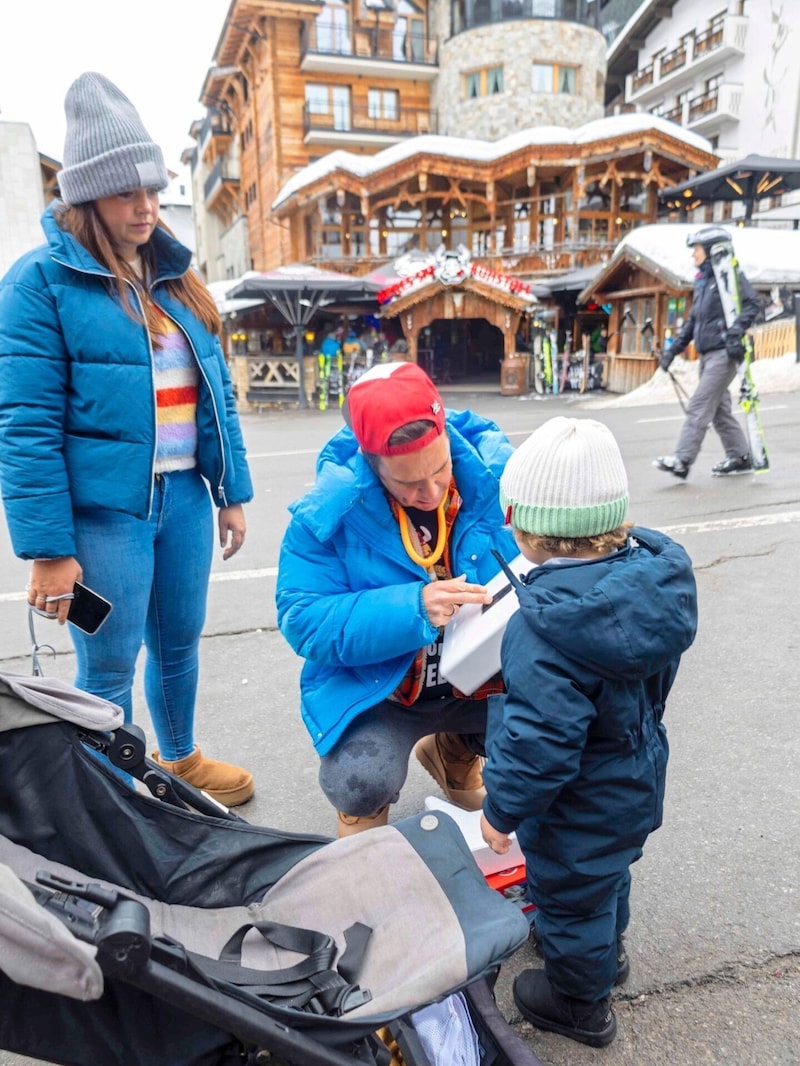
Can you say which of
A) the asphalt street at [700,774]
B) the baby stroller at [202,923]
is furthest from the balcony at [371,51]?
the baby stroller at [202,923]

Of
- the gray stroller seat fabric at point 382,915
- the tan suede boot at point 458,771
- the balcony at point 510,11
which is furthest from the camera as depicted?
the balcony at point 510,11

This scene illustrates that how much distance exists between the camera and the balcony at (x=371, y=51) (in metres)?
28.8

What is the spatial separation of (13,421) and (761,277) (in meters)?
17.9

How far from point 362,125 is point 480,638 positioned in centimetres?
3288

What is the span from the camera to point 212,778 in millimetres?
2693

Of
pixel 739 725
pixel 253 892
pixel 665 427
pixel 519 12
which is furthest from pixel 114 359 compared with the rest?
pixel 519 12

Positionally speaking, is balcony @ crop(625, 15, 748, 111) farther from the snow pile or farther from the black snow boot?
the black snow boot

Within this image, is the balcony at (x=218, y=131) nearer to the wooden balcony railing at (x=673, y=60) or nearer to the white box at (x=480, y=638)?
the wooden balcony railing at (x=673, y=60)

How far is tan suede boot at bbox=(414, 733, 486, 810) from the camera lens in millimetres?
Answer: 2553

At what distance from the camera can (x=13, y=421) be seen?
198cm

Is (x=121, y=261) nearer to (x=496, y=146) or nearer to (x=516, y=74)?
(x=496, y=146)

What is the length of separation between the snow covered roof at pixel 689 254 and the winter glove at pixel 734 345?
31.4 ft

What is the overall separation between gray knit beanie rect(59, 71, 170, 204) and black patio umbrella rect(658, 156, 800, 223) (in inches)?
793

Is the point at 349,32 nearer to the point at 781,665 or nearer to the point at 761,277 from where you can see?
the point at 761,277
